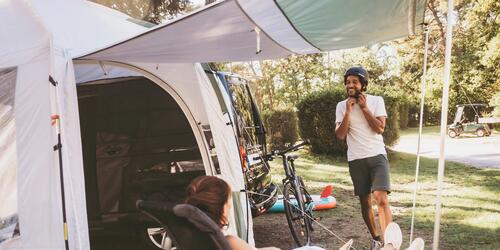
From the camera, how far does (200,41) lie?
3227 millimetres

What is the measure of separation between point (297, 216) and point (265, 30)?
2.50 metres

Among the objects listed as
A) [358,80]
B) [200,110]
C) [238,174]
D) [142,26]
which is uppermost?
[142,26]

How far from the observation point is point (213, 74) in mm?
4676

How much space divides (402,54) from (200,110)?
23.7 metres

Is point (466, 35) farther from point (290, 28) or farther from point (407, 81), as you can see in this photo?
point (290, 28)

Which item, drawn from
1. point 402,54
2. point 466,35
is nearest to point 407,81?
point 402,54

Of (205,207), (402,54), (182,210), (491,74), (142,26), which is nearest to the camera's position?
(182,210)

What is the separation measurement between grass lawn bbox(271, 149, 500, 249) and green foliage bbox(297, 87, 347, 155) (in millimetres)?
459

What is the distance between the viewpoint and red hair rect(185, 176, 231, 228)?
230 cm

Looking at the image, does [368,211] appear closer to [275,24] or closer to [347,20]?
[347,20]

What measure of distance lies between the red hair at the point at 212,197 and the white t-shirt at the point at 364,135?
202cm

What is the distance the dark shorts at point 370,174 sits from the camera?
386 centimetres

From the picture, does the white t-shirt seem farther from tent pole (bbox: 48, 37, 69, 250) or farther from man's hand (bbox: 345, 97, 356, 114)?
tent pole (bbox: 48, 37, 69, 250)

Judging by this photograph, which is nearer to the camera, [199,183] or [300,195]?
[199,183]
